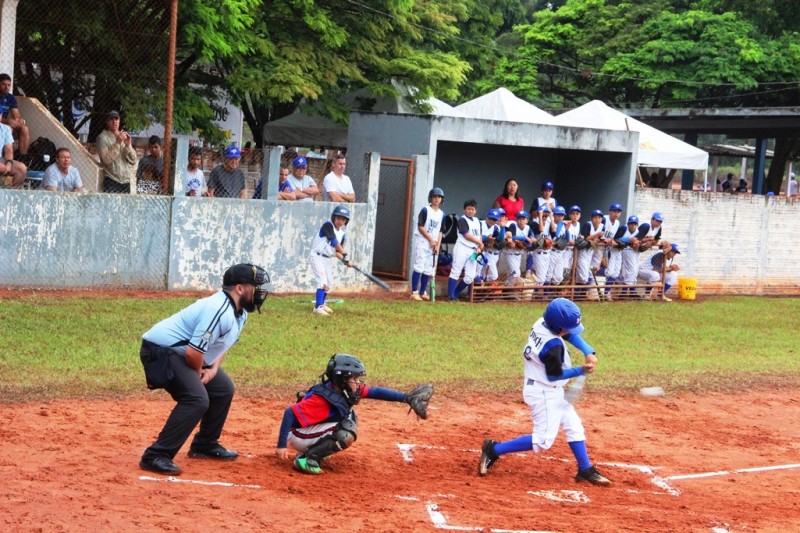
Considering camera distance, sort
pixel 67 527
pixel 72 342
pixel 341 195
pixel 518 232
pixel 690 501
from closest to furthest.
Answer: pixel 67 527 → pixel 690 501 → pixel 72 342 → pixel 341 195 → pixel 518 232

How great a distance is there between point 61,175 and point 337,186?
4.93 metres

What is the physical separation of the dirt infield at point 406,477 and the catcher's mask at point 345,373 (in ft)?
2.18

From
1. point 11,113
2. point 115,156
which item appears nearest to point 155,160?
point 115,156

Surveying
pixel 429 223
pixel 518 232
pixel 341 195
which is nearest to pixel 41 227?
pixel 341 195

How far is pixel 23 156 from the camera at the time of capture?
16797mm

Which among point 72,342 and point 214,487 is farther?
point 72,342

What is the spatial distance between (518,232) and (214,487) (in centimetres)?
1362

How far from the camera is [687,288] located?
76.9 feet

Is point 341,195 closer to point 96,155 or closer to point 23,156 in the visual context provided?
point 96,155

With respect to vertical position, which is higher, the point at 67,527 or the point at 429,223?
the point at 429,223

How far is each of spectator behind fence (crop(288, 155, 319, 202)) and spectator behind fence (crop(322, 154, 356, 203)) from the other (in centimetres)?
31

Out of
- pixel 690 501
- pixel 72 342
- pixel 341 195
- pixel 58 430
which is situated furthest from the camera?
pixel 341 195

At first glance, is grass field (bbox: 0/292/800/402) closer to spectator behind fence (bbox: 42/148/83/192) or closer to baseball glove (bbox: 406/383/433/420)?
spectator behind fence (bbox: 42/148/83/192)

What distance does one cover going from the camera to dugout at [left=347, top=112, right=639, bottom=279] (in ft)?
68.5
